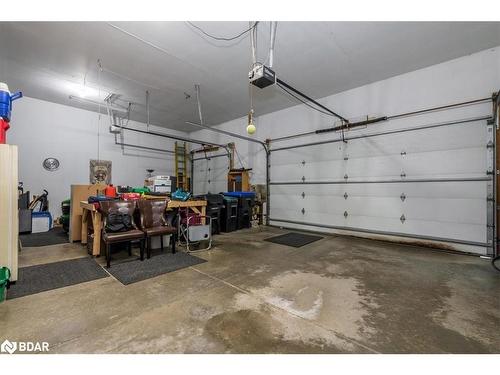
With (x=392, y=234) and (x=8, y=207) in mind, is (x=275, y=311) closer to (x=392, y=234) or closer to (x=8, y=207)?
(x=8, y=207)

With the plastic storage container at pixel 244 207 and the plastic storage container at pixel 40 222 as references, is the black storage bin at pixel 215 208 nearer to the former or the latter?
the plastic storage container at pixel 244 207

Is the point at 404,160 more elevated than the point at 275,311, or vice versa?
the point at 404,160

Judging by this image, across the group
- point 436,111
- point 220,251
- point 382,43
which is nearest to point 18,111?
point 220,251

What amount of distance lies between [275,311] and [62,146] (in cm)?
783

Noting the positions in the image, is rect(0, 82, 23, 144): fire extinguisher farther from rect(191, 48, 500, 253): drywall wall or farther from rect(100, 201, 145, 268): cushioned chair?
rect(191, 48, 500, 253): drywall wall

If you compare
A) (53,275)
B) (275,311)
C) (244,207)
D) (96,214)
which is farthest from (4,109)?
(244,207)

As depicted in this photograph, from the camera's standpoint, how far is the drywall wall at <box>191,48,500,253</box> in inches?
153

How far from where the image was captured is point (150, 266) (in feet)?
10.3

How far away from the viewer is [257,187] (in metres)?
7.30

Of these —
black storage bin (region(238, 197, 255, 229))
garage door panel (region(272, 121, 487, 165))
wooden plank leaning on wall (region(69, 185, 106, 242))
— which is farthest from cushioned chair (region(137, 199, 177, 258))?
garage door panel (region(272, 121, 487, 165))

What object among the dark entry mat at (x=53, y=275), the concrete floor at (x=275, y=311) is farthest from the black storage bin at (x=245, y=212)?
the dark entry mat at (x=53, y=275)

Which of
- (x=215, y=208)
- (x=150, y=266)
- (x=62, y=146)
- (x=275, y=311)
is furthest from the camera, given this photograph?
(x=62, y=146)

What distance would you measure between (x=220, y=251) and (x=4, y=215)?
9.20 ft

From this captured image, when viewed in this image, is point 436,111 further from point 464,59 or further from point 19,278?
point 19,278
